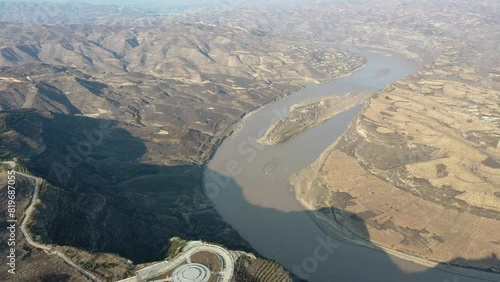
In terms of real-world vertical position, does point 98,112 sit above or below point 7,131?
below

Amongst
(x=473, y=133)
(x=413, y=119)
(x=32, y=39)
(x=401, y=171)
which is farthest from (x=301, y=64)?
(x=32, y=39)

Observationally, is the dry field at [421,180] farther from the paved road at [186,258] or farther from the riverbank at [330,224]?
the paved road at [186,258]

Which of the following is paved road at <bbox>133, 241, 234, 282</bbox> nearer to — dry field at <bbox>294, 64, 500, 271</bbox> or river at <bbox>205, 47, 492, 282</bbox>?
river at <bbox>205, 47, 492, 282</bbox>

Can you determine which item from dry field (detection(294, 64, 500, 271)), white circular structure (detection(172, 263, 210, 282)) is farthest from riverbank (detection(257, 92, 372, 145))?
white circular structure (detection(172, 263, 210, 282))

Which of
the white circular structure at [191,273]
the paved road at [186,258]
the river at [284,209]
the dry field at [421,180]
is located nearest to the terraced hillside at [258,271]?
the paved road at [186,258]

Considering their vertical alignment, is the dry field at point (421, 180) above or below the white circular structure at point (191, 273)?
below

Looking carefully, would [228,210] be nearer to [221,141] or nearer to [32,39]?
[221,141]
